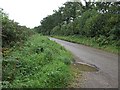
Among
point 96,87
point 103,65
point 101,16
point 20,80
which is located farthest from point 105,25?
point 20,80

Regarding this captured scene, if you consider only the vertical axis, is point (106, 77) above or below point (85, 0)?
below

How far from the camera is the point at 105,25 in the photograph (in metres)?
29.4

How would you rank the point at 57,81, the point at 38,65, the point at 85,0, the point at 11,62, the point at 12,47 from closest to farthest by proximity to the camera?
the point at 57,81
the point at 11,62
the point at 38,65
the point at 12,47
the point at 85,0

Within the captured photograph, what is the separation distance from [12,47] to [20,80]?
6438 millimetres

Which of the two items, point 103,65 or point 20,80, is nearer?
point 20,80

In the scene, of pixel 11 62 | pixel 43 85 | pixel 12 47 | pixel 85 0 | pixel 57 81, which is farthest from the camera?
pixel 85 0

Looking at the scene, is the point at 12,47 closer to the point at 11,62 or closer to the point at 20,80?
the point at 11,62

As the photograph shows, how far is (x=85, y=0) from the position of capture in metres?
48.1

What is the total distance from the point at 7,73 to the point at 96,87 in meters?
3.36

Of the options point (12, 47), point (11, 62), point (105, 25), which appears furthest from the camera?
point (105, 25)

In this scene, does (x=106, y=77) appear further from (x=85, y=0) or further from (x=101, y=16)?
(x=85, y=0)

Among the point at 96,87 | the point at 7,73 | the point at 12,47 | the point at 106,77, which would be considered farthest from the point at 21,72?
the point at 12,47

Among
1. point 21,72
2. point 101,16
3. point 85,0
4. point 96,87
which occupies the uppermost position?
point 85,0

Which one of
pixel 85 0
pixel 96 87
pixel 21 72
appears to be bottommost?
pixel 96 87
